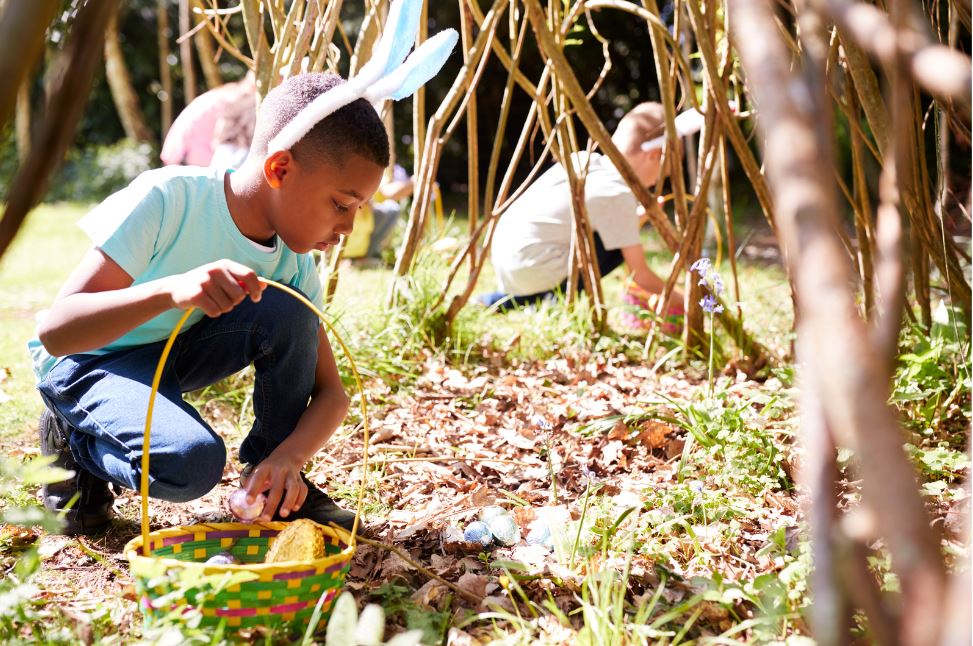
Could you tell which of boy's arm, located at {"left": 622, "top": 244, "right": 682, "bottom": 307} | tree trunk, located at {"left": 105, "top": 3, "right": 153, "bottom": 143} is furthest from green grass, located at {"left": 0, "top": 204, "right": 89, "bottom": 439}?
boy's arm, located at {"left": 622, "top": 244, "right": 682, "bottom": 307}

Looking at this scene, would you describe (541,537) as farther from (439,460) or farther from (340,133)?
(340,133)

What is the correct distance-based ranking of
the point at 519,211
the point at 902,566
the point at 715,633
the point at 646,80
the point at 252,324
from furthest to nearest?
the point at 646,80
the point at 519,211
the point at 252,324
the point at 715,633
the point at 902,566

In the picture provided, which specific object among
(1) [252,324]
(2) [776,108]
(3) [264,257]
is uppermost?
(2) [776,108]

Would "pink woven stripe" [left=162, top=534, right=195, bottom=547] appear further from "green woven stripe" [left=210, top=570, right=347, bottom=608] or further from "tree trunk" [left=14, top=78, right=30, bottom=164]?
"tree trunk" [left=14, top=78, right=30, bottom=164]

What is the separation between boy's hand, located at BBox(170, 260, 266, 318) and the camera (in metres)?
1.26

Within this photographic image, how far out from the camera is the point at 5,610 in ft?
3.97

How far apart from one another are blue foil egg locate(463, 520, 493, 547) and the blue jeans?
403mm

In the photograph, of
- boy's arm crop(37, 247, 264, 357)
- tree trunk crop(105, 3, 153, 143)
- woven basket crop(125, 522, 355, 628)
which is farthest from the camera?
tree trunk crop(105, 3, 153, 143)

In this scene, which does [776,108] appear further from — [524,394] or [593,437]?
[524,394]

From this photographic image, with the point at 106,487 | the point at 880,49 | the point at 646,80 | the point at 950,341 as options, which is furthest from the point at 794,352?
the point at 646,80

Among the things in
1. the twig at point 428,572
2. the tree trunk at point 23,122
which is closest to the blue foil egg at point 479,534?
the twig at point 428,572

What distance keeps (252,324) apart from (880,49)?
1.32m

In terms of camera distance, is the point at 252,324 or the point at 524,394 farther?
the point at 524,394

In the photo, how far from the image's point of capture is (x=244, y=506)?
5.01 feet
